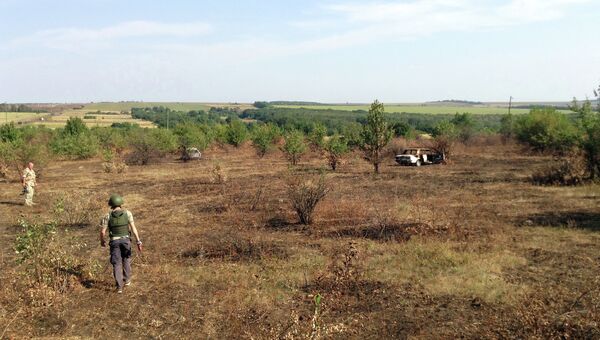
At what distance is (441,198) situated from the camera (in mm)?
17219

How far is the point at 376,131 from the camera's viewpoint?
25.1 m

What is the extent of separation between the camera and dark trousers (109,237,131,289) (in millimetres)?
A: 7797

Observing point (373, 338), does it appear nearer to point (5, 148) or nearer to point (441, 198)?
point (441, 198)

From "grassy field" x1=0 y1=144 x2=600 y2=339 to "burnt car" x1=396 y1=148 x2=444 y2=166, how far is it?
14898 mm

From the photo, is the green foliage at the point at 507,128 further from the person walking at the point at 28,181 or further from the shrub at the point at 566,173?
the person walking at the point at 28,181

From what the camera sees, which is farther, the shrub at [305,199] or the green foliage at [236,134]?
the green foliage at [236,134]

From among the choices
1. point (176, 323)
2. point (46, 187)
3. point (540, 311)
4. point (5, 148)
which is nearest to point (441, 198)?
point (540, 311)

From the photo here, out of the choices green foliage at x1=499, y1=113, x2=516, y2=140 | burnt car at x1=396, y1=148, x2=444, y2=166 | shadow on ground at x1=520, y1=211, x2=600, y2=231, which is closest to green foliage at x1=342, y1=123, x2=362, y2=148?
burnt car at x1=396, y1=148, x2=444, y2=166

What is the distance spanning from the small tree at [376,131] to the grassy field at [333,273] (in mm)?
8571

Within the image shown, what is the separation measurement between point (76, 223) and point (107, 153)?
20228 mm

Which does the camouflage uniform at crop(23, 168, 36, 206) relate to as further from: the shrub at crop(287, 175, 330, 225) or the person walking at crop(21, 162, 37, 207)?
the shrub at crop(287, 175, 330, 225)

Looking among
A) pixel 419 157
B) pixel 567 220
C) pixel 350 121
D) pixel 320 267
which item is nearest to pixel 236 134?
pixel 419 157

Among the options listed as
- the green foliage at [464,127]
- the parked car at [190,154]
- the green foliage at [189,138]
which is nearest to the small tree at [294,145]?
the parked car at [190,154]

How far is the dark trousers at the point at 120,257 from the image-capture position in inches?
307
